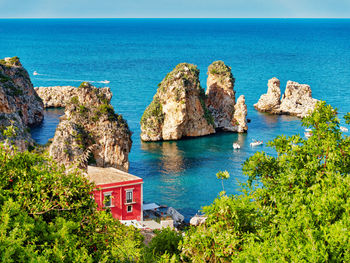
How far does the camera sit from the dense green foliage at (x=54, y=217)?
13.2 metres

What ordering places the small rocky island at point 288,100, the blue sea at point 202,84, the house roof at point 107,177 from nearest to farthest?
the house roof at point 107,177 < the blue sea at point 202,84 < the small rocky island at point 288,100

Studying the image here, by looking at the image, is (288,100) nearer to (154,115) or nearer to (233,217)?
(154,115)

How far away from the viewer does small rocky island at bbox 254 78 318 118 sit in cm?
8619

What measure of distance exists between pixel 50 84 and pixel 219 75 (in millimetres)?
53335

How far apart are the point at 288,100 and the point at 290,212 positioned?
75175mm

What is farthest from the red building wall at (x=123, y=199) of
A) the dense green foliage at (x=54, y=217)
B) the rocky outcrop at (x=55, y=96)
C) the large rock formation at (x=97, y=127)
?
the rocky outcrop at (x=55, y=96)

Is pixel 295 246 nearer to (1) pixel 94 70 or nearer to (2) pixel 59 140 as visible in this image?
(2) pixel 59 140

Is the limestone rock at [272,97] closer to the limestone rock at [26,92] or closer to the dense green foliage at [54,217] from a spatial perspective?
the limestone rock at [26,92]

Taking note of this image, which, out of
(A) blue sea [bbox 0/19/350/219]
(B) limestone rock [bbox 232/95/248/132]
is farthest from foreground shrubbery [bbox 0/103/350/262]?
(B) limestone rock [bbox 232/95/248/132]

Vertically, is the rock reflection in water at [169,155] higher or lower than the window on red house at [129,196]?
lower

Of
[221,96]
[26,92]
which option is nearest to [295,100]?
[221,96]

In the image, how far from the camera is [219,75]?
79438 mm

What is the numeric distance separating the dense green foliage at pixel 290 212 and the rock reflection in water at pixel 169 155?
37950mm

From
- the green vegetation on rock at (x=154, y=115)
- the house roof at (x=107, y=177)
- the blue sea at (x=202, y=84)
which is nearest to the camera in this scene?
the house roof at (x=107, y=177)
